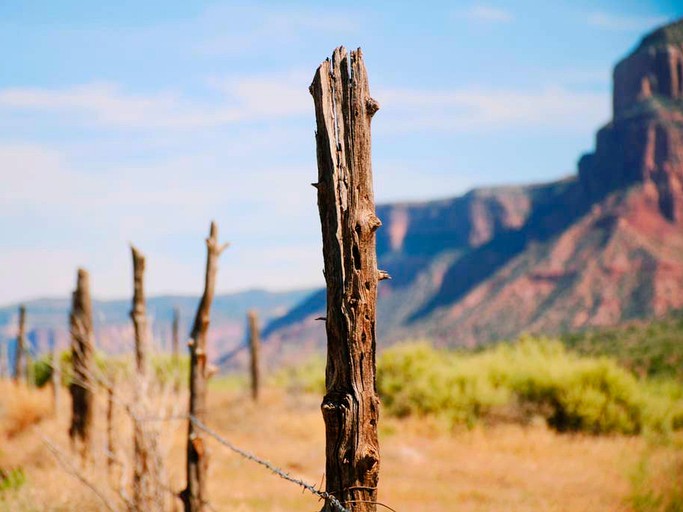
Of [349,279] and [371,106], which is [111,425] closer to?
[349,279]

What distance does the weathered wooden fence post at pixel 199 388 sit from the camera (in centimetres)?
578

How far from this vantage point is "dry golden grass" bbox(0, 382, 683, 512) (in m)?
7.33

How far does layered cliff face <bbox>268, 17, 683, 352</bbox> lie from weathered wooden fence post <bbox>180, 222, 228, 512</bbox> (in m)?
55.3

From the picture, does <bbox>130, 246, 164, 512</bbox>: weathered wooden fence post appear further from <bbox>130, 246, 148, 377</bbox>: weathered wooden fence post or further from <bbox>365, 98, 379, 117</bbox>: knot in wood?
<bbox>365, 98, 379, 117</bbox>: knot in wood

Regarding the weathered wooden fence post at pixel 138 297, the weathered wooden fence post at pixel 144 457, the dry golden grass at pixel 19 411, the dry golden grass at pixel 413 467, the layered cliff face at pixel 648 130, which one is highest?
the layered cliff face at pixel 648 130

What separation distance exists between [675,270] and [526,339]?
5354 cm

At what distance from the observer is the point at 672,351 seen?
88.8 feet

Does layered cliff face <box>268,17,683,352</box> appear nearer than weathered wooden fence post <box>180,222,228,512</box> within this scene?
No

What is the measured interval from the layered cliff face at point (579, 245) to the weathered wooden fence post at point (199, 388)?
55.3m

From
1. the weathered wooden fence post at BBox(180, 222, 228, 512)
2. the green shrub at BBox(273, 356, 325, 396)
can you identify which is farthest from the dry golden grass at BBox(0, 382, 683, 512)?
the green shrub at BBox(273, 356, 325, 396)

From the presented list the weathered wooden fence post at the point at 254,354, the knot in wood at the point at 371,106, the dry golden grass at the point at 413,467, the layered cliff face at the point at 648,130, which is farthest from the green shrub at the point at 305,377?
the layered cliff face at the point at 648,130

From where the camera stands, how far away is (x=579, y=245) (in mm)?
74438

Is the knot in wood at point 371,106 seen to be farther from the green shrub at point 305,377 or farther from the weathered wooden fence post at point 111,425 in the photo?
the green shrub at point 305,377

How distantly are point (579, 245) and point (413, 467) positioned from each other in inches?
2635
